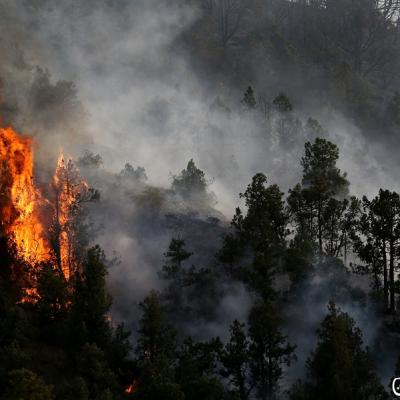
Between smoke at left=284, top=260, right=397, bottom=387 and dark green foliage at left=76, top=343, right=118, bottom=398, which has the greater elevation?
smoke at left=284, top=260, right=397, bottom=387

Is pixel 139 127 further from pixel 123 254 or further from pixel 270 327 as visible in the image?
pixel 270 327

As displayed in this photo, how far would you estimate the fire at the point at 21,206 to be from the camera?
51844 mm

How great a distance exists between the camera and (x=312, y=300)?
46656mm

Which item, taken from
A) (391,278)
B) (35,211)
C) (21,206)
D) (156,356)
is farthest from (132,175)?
(391,278)

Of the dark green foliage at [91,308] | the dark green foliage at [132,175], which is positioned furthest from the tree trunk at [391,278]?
the dark green foliage at [132,175]

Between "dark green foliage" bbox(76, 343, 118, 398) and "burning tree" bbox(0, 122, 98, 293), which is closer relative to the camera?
"dark green foliage" bbox(76, 343, 118, 398)

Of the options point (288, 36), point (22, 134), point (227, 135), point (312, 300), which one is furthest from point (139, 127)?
point (312, 300)

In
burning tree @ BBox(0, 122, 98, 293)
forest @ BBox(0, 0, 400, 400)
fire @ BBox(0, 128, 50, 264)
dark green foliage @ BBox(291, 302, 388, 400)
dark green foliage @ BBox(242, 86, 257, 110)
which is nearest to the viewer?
dark green foliage @ BBox(291, 302, 388, 400)

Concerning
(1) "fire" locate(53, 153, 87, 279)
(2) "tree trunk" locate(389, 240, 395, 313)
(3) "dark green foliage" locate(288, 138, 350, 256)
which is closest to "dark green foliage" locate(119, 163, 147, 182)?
(1) "fire" locate(53, 153, 87, 279)

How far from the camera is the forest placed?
36625mm

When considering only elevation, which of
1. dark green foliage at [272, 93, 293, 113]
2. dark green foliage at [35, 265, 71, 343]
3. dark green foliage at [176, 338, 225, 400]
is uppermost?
dark green foliage at [272, 93, 293, 113]

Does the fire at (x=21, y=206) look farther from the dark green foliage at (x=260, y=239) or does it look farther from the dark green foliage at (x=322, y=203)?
the dark green foliage at (x=322, y=203)

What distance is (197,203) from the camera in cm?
6456

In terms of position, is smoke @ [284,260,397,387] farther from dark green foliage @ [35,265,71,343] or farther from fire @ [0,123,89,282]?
fire @ [0,123,89,282]
